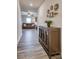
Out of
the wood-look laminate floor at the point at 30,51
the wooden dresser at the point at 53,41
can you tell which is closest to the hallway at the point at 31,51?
the wood-look laminate floor at the point at 30,51

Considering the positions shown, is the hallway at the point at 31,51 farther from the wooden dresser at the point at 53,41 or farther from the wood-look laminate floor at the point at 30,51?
the wooden dresser at the point at 53,41

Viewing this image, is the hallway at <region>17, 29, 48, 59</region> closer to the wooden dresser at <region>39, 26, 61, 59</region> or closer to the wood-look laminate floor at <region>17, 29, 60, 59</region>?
the wood-look laminate floor at <region>17, 29, 60, 59</region>

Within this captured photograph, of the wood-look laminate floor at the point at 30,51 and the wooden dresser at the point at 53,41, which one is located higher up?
the wooden dresser at the point at 53,41

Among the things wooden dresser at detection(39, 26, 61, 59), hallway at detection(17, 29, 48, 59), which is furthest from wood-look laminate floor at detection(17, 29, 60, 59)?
wooden dresser at detection(39, 26, 61, 59)

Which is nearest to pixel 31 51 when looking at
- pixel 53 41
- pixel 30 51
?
pixel 30 51

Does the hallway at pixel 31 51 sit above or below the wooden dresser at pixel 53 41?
below

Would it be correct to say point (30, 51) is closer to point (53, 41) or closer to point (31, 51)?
point (31, 51)

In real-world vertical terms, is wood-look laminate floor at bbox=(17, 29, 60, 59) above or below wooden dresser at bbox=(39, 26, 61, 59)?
below

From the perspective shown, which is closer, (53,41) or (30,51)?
(53,41)
